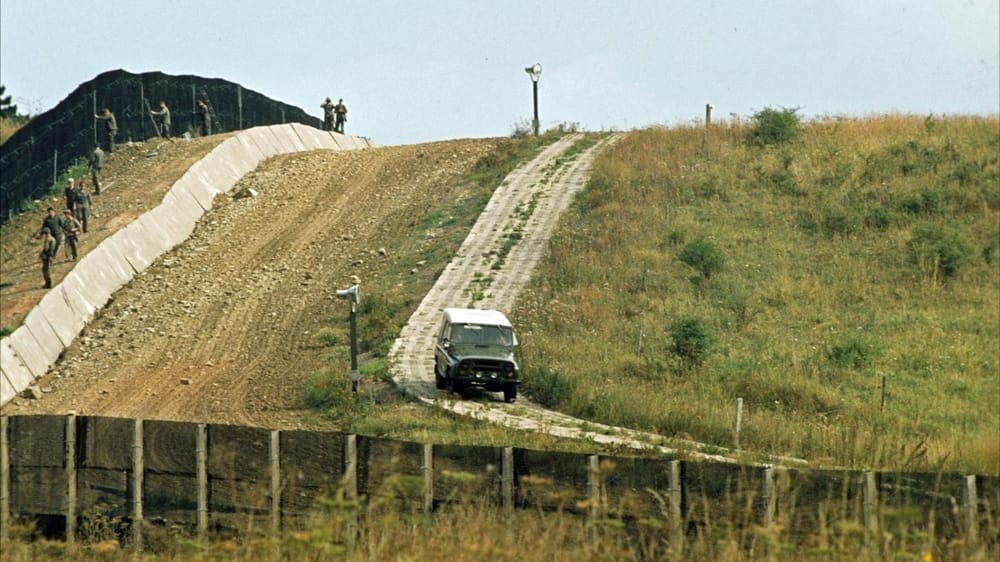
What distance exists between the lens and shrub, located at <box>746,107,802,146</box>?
53250 mm

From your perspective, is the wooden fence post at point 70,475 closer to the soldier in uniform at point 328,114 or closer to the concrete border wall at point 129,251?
→ the concrete border wall at point 129,251

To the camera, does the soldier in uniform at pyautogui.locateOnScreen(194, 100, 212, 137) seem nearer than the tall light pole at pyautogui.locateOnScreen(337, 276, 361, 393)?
No

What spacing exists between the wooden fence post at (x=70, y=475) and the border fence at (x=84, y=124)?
118 feet

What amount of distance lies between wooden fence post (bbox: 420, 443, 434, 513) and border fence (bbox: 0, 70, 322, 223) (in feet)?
130

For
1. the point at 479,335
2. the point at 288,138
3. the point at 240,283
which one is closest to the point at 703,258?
the point at 479,335

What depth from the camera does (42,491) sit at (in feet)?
56.7

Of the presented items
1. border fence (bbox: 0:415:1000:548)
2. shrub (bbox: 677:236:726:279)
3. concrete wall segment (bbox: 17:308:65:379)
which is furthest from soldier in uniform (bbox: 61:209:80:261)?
border fence (bbox: 0:415:1000:548)

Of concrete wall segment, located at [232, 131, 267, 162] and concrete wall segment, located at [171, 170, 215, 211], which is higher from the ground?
concrete wall segment, located at [232, 131, 267, 162]

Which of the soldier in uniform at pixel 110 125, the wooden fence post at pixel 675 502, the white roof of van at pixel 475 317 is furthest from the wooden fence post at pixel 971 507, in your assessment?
the soldier in uniform at pixel 110 125

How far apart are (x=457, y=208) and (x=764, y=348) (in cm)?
1669

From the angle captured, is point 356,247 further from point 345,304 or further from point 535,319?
point 535,319

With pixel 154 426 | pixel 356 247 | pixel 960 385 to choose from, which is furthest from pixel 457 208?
pixel 154 426

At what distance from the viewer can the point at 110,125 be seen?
51.8 meters

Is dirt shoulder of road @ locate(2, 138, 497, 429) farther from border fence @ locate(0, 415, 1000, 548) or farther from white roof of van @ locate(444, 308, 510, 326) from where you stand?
border fence @ locate(0, 415, 1000, 548)
